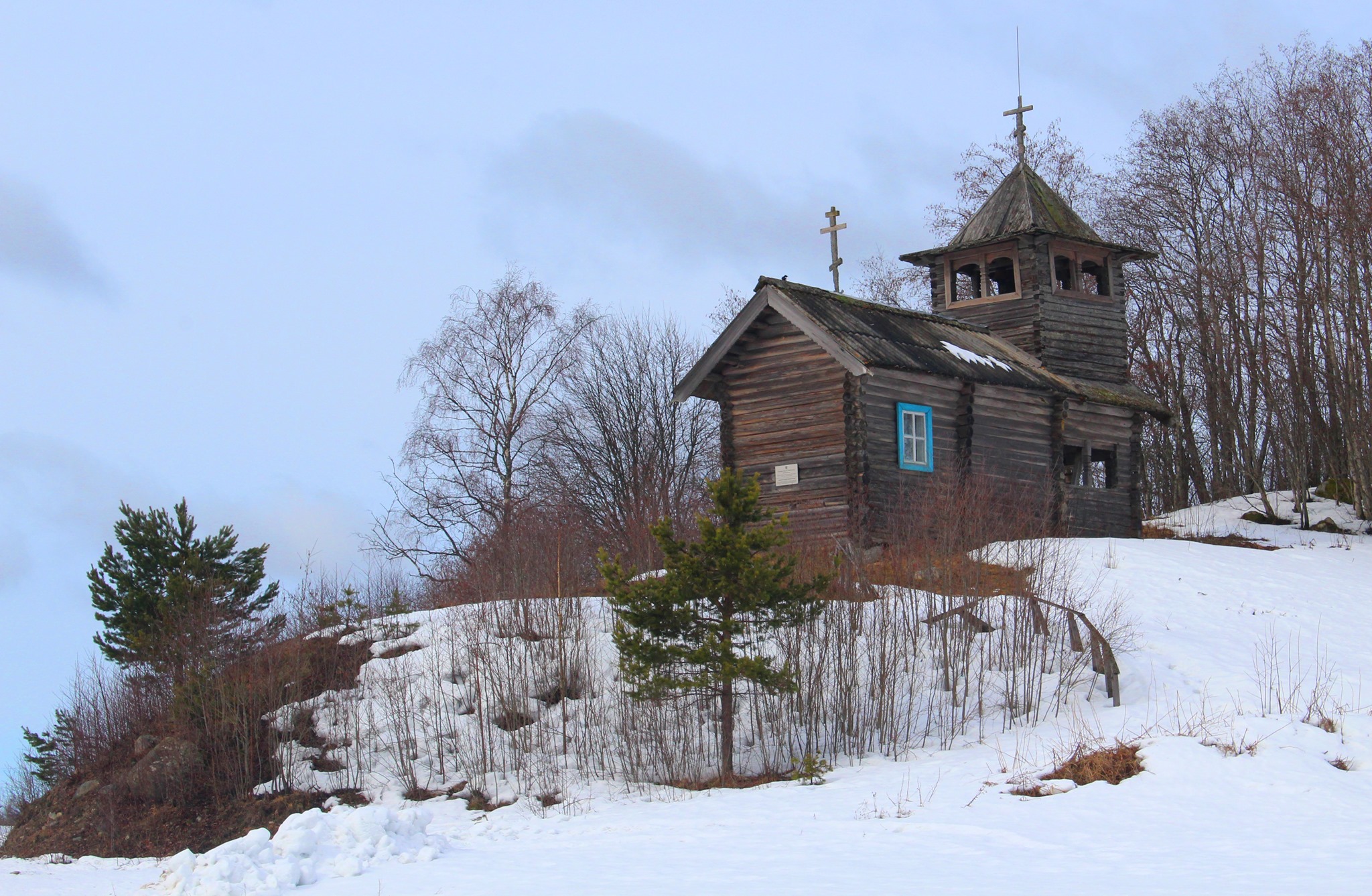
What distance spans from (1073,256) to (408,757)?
1930 cm

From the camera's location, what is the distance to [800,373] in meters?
22.5

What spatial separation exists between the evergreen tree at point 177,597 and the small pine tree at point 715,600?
22.4ft

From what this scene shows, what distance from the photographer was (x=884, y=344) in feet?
74.2

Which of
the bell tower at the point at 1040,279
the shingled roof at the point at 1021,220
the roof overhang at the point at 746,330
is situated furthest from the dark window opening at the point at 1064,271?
the roof overhang at the point at 746,330

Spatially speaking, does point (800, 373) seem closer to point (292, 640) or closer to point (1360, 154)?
point (292, 640)

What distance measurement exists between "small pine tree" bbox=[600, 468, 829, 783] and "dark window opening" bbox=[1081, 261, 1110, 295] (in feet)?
56.2

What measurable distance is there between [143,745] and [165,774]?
1155 millimetres

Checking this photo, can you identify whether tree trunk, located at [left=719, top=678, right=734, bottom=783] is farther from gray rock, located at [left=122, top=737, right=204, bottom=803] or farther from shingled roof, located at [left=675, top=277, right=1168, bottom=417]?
shingled roof, located at [left=675, top=277, right=1168, bottom=417]

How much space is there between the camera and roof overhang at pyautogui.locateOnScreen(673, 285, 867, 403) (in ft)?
69.9

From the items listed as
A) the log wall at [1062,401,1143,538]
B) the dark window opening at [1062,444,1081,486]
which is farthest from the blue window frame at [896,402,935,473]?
the dark window opening at [1062,444,1081,486]

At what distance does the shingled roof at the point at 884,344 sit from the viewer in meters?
21.8

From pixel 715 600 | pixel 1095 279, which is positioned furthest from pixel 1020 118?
pixel 715 600

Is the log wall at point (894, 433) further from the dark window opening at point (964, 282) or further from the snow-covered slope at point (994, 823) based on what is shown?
the dark window opening at point (964, 282)

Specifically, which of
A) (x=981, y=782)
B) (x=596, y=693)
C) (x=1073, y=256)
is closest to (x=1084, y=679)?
(x=981, y=782)
